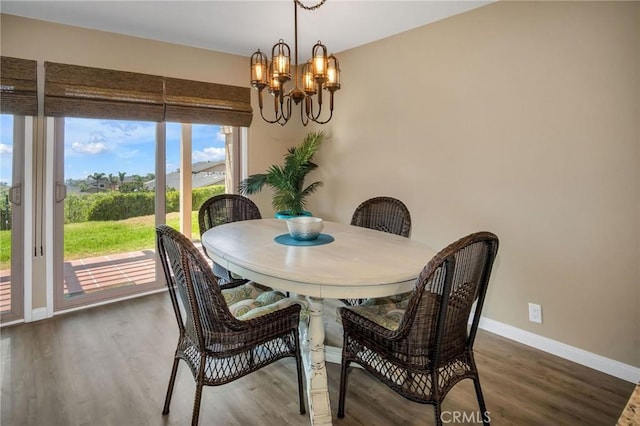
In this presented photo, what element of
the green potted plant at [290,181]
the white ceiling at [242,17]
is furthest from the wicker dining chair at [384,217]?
the white ceiling at [242,17]

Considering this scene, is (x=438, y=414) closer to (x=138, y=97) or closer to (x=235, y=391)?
(x=235, y=391)

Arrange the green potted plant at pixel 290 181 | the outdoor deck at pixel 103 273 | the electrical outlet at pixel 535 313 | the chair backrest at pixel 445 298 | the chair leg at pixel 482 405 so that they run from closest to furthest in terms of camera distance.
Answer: the chair backrest at pixel 445 298 → the chair leg at pixel 482 405 → the electrical outlet at pixel 535 313 → the outdoor deck at pixel 103 273 → the green potted plant at pixel 290 181

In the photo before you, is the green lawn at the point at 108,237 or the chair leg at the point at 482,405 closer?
the chair leg at the point at 482,405

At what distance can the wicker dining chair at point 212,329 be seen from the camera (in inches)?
60.9

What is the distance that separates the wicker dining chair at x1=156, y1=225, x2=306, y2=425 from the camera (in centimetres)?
155

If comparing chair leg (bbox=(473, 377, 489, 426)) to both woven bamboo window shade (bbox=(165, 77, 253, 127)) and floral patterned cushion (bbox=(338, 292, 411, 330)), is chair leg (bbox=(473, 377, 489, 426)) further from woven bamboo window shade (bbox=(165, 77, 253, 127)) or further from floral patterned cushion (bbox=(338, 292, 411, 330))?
woven bamboo window shade (bbox=(165, 77, 253, 127))

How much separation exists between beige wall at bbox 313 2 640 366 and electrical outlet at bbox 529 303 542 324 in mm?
35

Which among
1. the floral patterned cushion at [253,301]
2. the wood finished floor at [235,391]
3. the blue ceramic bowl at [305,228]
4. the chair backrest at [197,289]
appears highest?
the blue ceramic bowl at [305,228]

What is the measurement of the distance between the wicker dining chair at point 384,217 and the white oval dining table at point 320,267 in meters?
0.34

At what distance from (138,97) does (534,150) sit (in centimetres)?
324

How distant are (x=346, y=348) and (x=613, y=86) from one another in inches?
85.2

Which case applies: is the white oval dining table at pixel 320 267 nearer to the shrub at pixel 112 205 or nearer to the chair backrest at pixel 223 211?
the chair backrest at pixel 223 211

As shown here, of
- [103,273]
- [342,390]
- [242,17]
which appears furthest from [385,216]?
[103,273]

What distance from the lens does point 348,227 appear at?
271 centimetres
